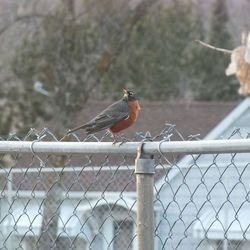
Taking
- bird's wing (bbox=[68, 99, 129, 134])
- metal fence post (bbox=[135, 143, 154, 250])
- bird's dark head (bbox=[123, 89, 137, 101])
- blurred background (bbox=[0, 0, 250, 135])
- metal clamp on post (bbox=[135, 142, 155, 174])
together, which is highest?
blurred background (bbox=[0, 0, 250, 135])

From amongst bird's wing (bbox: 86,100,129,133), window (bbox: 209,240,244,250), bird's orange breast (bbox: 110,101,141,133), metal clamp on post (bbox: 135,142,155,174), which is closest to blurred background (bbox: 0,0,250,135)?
bird's orange breast (bbox: 110,101,141,133)

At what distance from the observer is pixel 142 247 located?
3.21 metres

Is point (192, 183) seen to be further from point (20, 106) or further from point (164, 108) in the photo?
point (20, 106)

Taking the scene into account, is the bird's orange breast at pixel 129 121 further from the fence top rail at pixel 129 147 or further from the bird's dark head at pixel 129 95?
the fence top rail at pixel 129 147

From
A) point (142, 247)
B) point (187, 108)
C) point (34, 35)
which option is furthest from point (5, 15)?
point (142, 247)

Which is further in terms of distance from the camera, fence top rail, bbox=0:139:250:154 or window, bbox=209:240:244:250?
window, bbox=209:240:244:250

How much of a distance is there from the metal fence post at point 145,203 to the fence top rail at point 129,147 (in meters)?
0.05

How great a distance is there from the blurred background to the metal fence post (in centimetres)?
949

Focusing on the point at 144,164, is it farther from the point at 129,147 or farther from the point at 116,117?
the point at 116,117

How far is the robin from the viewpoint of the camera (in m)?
4.07

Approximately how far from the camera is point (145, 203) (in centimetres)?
321

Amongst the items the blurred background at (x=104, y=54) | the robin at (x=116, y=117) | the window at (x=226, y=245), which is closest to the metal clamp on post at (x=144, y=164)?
the window at (x=226, y=245)

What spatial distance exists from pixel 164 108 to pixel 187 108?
0.43 meters

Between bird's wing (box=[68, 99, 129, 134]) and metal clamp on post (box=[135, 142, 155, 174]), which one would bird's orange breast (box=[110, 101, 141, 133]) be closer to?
bird's wing (box=[68, 99, 129, 134])
